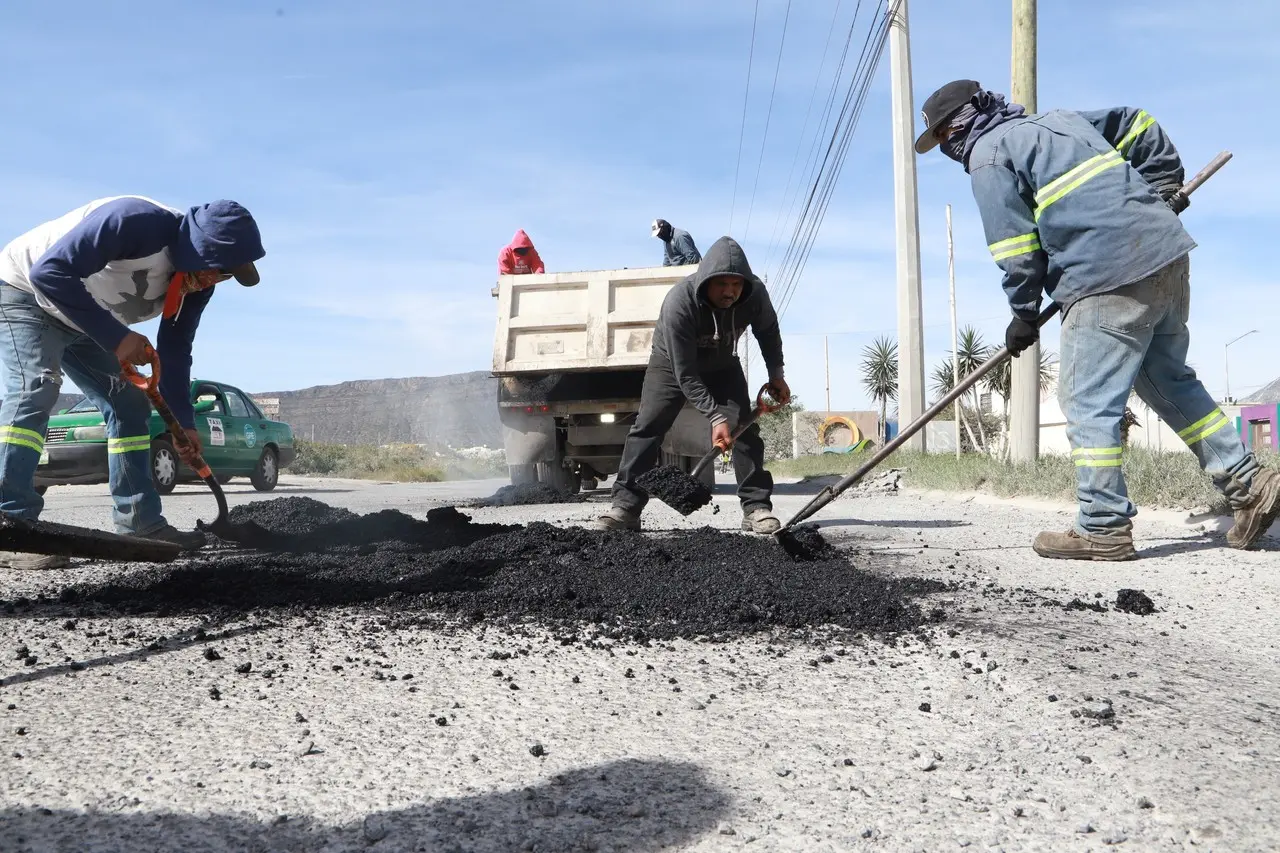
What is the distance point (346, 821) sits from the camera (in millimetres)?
1599

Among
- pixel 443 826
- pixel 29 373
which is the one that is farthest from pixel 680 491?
pixel 443 826

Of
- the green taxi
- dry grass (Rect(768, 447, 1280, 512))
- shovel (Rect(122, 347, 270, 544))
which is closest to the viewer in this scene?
shovel (Rect(122, 347, 270, 544))

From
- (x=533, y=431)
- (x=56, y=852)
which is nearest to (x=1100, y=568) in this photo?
(x=56, y=852)

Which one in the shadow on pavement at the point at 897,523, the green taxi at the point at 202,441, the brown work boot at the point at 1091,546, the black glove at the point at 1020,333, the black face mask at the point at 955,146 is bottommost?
the shadow on pavement at the point at 897,523

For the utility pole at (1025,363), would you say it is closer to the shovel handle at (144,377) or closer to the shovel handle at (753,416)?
the shovel handle at (753,416)

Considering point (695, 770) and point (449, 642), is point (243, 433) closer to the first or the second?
point (449, 642)

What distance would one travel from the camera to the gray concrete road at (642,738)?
158 centimetres

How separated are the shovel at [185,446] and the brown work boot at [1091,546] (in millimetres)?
4282

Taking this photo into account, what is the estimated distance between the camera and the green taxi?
445 inches

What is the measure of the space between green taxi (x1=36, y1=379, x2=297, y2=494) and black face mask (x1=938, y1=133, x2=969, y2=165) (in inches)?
328

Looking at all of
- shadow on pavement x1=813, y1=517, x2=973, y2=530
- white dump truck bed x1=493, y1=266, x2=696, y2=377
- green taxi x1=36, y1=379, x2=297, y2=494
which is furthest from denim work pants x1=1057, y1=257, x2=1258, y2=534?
green taxi x1=36, y1=379, x2=297, y2=494

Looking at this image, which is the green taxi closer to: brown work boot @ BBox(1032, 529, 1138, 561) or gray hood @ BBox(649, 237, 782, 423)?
gray hood @ BBox(649, 237, 782, 423)

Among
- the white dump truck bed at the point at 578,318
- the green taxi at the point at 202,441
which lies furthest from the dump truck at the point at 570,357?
the green taxi at the point at 202,441

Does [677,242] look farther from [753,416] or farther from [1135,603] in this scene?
[1135,603]
